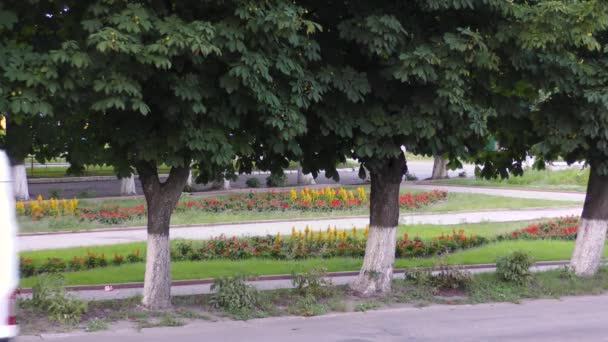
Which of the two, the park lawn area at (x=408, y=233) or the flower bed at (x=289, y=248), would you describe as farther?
the flower bed at (x=289, y=248)

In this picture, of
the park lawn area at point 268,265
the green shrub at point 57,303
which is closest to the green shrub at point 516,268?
the park lawn area at point 268,265

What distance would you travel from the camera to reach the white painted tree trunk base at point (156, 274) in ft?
32.4

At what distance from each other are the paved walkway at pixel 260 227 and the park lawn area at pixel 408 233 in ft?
3.01

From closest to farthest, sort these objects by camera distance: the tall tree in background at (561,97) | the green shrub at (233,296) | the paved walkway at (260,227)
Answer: the tall tree in background at (561,97)
the green shrub at (233,296)
the paved walkway at (260,227)

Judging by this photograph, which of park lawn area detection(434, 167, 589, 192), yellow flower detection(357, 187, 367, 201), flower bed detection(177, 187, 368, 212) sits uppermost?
park lawn area detection(434, 167, 589, 192)

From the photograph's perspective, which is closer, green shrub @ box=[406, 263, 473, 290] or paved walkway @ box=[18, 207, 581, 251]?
green shrub @ box=[406, 263, 473, 290]

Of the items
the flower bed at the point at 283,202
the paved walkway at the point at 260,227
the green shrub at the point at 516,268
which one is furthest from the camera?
the flower bed at the point at 283,202

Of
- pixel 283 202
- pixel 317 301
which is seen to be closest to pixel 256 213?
pixel 283 202

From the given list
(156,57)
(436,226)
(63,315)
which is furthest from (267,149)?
(436,226)

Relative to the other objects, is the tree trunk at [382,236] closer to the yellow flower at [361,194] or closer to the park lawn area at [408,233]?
the park lawn area at [408,233]

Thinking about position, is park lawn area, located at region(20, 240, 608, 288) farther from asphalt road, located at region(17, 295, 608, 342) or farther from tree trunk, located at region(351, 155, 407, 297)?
asphalt road, located at region(17, 295, 608, 342)

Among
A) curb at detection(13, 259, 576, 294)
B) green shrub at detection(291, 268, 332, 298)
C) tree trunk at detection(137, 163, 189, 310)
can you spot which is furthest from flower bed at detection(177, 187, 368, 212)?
tree trunk at detection(137, 163, 189, 310)

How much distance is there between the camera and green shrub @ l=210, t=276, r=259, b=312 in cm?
1004

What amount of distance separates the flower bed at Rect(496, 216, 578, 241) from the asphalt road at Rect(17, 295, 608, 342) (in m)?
6.54
